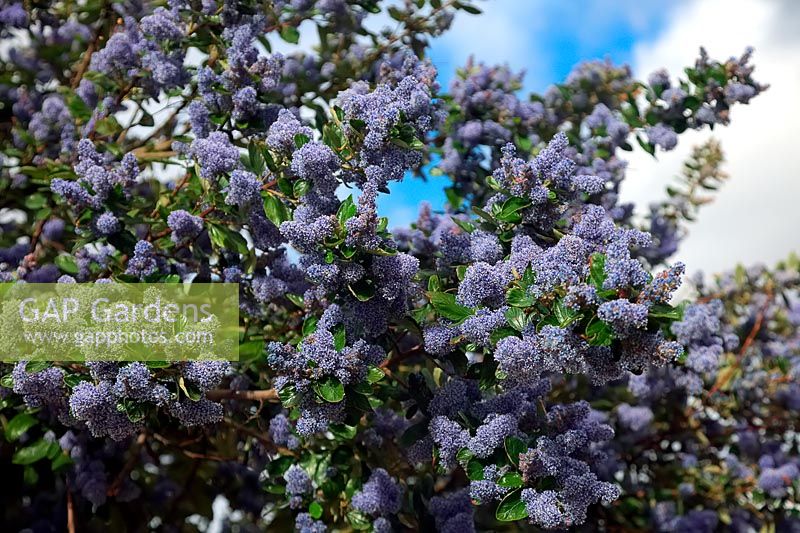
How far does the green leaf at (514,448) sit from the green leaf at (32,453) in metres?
2.01

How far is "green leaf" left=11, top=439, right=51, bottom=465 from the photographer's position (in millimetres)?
3451

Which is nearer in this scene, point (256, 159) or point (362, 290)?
point (362, 290)

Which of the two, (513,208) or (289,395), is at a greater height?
(513,208)

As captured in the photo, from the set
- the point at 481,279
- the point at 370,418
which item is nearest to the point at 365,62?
the point at 370,418

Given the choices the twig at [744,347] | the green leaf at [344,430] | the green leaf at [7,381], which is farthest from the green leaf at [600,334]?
the twig at [744,347]

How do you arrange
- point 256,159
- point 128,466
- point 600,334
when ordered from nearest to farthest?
point 600,334 → point 256,159 → point 128,466

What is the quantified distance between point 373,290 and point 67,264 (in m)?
1.44

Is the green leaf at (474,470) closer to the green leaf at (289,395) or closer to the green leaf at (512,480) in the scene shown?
the green leaf at (512,480)

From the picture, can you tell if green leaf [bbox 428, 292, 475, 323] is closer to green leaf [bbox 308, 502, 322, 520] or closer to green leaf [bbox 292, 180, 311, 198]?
green leaf [bbox 292, 180, 311, 198]

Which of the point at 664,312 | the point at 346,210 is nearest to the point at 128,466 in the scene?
the point at 346,210

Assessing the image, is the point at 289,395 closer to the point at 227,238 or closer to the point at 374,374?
the point at 374,374

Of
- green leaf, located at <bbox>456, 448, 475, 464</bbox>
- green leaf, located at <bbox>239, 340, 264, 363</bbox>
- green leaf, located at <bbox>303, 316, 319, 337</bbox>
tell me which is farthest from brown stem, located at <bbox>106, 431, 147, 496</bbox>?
green leaf, located at <bbox>456, 448, 475, 464</bbox>

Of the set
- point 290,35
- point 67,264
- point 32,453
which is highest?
point 290,35

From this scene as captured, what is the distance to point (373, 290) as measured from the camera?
2.50 metres
